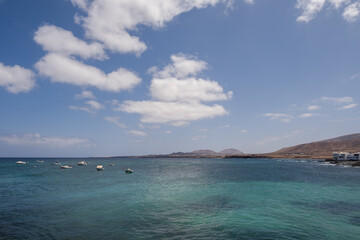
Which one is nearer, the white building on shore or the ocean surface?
the ocean surface

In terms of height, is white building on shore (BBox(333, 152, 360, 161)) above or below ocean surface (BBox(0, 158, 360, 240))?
above

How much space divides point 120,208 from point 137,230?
29.0ft

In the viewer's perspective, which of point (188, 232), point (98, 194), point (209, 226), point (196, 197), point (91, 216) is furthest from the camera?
point (98, 194)

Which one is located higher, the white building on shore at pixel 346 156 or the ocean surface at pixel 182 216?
the white building on shore at pixel 346 156

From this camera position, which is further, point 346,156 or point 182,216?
point 346,156

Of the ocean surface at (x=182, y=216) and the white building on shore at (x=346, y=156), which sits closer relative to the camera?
the ocean surface at (x=182, y=216)

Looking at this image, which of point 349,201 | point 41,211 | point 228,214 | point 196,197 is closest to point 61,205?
point 41,211

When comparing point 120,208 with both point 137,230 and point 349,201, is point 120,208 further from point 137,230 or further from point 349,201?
point 349,201

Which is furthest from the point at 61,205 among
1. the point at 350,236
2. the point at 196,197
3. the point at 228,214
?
the point at 350,236

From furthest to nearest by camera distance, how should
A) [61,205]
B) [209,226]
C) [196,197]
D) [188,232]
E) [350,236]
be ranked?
[196,197] < [61,205] < [209,226] < [188,232] < [350,236]

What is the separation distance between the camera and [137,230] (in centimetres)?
1956

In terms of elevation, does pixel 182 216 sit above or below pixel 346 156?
below

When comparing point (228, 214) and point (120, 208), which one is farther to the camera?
point (120, 208)

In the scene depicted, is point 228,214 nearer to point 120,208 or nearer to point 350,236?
point 350,236
